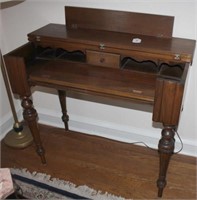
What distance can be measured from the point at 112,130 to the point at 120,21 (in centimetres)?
80

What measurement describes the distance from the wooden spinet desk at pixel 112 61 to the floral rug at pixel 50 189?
12.0 inches

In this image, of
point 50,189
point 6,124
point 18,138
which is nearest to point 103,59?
point 50,189

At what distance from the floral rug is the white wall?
0.49m

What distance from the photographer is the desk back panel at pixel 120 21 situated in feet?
4.45

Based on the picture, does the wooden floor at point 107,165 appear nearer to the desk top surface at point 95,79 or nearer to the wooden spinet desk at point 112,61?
the wooden spinet desk at point 112,61

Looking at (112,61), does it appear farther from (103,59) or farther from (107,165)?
(107,165)

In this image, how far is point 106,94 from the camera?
1229mm

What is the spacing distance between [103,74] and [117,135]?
705mm

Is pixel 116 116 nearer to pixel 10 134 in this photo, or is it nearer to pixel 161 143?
pixel 161 143

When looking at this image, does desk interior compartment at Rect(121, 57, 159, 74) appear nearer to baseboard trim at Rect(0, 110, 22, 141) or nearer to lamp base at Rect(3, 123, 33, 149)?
lamp base at Rect(3, 123, 33, 149)

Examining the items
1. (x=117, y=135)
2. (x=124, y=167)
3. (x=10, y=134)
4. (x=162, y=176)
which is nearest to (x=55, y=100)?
(x=10, y=134)

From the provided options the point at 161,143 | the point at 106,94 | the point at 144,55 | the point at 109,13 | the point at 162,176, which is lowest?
the point at 162,176

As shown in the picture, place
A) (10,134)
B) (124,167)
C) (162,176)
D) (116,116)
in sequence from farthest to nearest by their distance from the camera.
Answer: (10,134)
(116,116)
(124,167)
(162,176)

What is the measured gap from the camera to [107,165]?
172 centimetres
